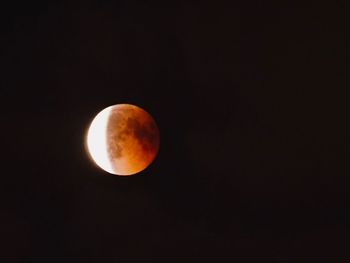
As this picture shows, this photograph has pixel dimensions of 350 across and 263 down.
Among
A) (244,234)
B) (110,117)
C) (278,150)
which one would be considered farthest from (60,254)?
(278,150)

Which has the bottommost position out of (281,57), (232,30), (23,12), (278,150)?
(278,150)

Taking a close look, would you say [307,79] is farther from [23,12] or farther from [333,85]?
[23,12]

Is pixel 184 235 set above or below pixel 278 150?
below

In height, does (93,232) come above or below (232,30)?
below

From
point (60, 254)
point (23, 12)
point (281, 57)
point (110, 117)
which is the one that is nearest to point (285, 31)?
point (281, 57)

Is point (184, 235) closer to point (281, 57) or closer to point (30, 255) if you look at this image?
point (30, 255)

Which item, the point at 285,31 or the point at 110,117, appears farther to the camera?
the point at 285,31
